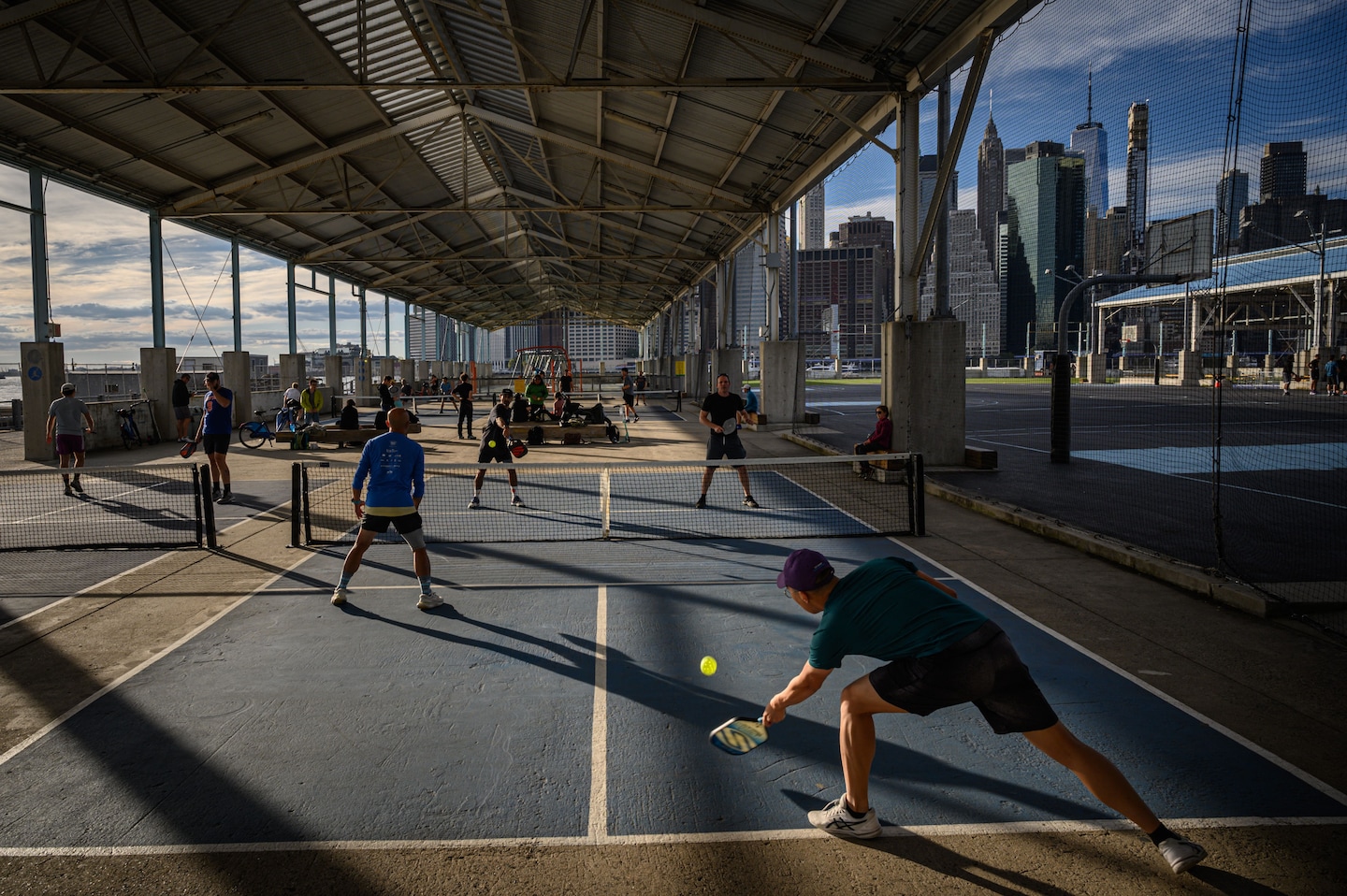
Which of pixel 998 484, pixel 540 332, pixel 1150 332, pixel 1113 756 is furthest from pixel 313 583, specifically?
pixel 540 332

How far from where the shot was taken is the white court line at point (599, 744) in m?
4.11

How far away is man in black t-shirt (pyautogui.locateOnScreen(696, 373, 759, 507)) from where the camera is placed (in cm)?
1262

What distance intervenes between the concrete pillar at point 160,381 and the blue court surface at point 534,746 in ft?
66.7

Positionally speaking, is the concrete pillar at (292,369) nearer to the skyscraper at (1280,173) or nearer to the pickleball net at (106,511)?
the pickleball net at (106,511)

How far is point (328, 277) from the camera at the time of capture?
39531 millimetres

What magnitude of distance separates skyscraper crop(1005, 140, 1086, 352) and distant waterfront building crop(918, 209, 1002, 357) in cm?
500

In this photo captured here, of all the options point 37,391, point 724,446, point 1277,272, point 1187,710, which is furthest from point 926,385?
point 1277,272

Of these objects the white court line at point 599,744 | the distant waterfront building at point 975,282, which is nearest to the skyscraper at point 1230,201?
the white court line at point 599,744

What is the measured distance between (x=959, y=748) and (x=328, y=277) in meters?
40.5

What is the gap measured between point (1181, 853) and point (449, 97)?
76.0 ft

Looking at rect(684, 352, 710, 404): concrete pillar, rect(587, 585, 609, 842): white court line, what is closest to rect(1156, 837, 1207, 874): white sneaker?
rect(587, 585, 609, 842): white court line

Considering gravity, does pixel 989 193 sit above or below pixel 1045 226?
above

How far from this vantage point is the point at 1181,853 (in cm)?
359

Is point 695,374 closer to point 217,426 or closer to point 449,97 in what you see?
point 449,97
